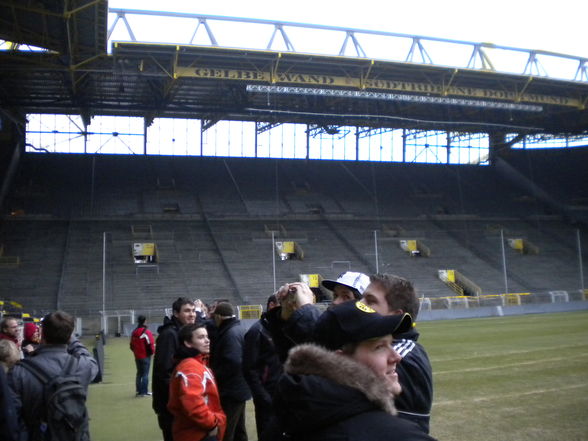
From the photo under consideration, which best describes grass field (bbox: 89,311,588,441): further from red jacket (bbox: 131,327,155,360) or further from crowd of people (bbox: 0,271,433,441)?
crowd of people (bbox: 0,271,433,441)

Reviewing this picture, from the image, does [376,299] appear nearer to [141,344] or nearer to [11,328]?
[11,328]

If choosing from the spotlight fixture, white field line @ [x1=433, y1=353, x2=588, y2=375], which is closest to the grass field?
white field line @ [x1=433, y1=353, x2=588, y2=375]

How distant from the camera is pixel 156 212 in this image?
4831 cm

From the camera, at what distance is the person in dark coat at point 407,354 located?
3.95 meters

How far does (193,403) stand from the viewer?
527 cm

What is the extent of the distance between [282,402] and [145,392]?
12272 mm

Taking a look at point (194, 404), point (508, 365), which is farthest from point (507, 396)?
point (194, 404)

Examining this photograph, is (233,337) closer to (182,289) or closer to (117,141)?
(182,289)

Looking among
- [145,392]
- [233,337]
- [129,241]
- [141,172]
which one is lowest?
[145,392]

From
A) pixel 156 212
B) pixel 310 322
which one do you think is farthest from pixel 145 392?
pixel 156 212

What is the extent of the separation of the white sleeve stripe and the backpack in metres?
2.39

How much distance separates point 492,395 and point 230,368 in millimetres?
5911

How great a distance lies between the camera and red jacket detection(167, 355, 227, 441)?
528 centimetres

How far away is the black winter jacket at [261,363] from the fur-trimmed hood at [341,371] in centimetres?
375
